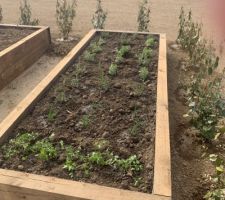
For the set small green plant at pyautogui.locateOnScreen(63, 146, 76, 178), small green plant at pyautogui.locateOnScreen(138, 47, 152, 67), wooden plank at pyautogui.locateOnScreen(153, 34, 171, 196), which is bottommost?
small green plant at pyautogui.locateOnScreen(63, 146, 76, 178)

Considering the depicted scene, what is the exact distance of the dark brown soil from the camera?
5.81m

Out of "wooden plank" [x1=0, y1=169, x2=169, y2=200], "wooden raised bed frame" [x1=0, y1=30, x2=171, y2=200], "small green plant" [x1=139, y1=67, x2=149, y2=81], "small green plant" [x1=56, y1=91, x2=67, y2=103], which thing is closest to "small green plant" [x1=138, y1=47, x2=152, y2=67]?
"small green plant" [x1=139, y1=67, x2=149, y2=81]

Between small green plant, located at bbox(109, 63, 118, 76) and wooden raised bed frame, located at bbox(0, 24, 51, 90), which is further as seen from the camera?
wooden raised bed frame, located at bbox(0, 24, 51, 90)

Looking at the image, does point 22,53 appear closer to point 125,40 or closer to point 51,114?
point 125,40

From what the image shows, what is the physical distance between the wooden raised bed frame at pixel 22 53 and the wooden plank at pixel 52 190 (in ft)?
10.2

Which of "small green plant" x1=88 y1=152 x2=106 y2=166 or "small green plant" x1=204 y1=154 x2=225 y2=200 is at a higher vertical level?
"small green plant" x1=88 y1=152 x2=106 y2=166

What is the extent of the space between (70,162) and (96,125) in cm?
74

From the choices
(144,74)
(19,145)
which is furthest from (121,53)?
(19,145)

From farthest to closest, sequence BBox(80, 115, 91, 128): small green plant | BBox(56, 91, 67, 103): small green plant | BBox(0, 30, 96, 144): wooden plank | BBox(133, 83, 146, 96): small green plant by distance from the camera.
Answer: BBox(133, 83, 146, 96): small green plant
BBox(56, 91, 67, 103): small green plant
BBox(80, 115, 91, 128): small green plant
BBox(0, 30, 96, 144): wooden plank

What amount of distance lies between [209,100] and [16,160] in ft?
8.52

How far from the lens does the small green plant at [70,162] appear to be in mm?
2516

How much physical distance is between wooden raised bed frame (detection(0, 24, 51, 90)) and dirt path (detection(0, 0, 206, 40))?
1578 millimetres

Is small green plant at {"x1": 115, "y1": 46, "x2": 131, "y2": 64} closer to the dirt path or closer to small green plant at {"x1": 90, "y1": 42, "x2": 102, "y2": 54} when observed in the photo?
small green plant at {"x1": 90, "y1": 42, "x2": 102, "y2": 54}

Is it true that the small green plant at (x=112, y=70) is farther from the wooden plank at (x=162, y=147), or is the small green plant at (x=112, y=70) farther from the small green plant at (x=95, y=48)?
the small green plant at (x=95, y=48)
